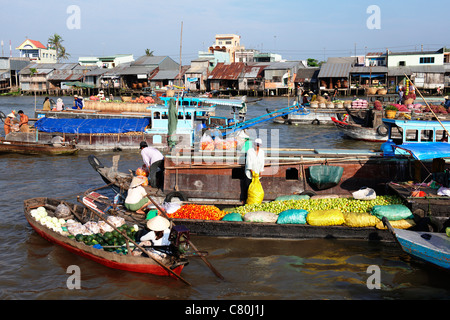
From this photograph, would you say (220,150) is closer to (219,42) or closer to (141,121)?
(141,121)

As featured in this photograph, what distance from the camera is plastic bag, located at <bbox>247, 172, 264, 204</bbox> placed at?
10430 mm

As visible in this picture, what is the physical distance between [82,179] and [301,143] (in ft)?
43.3

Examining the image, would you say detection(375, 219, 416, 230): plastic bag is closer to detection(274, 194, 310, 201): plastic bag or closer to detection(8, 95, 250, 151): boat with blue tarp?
detection(274, 194, 310, 201): plastic bag

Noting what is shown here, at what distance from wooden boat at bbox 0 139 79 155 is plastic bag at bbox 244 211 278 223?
13.2 metres

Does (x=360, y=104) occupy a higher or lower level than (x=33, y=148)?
higher

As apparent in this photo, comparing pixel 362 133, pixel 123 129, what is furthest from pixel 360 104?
pixel 123 129

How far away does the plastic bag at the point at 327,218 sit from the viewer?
9359 mm

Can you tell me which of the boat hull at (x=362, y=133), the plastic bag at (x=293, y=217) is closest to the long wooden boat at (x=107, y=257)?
the plastic bag at (x=293, y=217)

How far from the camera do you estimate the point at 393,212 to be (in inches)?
361

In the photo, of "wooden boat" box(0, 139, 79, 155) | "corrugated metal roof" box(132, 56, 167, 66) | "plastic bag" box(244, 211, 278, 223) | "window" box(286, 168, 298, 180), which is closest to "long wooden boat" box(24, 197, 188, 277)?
A: "plastic bag" box(244, 211, 278, 223)

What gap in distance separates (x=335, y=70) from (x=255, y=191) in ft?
151

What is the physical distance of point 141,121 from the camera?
21.3 meters

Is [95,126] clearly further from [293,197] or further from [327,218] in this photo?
[327,218]
